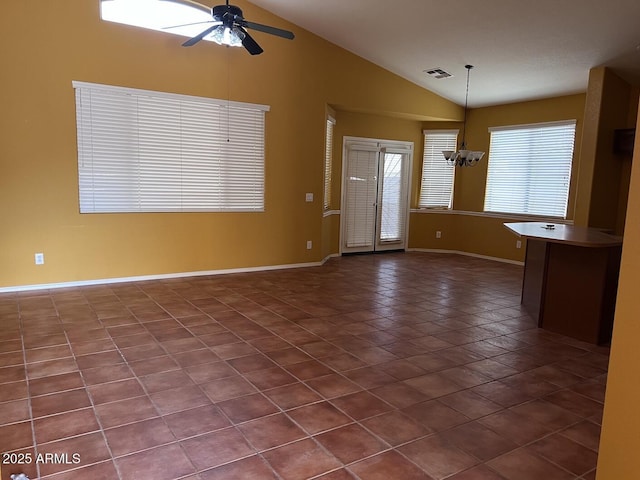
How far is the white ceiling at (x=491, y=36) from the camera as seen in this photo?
4.42 metres

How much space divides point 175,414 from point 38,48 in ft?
13.9

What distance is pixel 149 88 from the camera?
204 inches

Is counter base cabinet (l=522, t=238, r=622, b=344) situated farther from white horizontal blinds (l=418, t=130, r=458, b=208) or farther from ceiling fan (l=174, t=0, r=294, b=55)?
white horizontal blinds (l=418, t=130, r=458, b=208)

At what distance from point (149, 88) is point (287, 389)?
4.09 m

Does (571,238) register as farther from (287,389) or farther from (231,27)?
(231,27)

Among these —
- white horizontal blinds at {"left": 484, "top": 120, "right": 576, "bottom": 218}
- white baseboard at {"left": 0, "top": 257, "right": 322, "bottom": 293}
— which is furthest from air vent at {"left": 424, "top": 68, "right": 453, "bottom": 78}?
white baseboard at {"left": 0, "top": 257, "right": 322, "bottom": 293}

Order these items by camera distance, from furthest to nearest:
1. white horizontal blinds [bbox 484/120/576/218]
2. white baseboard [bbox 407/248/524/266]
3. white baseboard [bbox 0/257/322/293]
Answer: white baseboard [bbox 407/248/524/266]
white horizontal blinds [bbox 484/120/576/218]
white baseboard [bbox 0/257/322/293]

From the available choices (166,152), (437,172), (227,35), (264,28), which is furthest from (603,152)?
(166,152)

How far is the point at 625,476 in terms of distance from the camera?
4.29 feet

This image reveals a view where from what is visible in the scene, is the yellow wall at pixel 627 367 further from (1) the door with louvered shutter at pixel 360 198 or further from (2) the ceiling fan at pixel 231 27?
(1) the door with louvered shutter at pixel 360 198

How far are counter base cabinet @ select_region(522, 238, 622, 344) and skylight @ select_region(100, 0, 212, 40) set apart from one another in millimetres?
4312

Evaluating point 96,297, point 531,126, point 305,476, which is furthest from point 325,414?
point 531,126

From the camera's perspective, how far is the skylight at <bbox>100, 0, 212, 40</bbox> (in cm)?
488

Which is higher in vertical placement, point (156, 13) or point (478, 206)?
point (156, 13)
